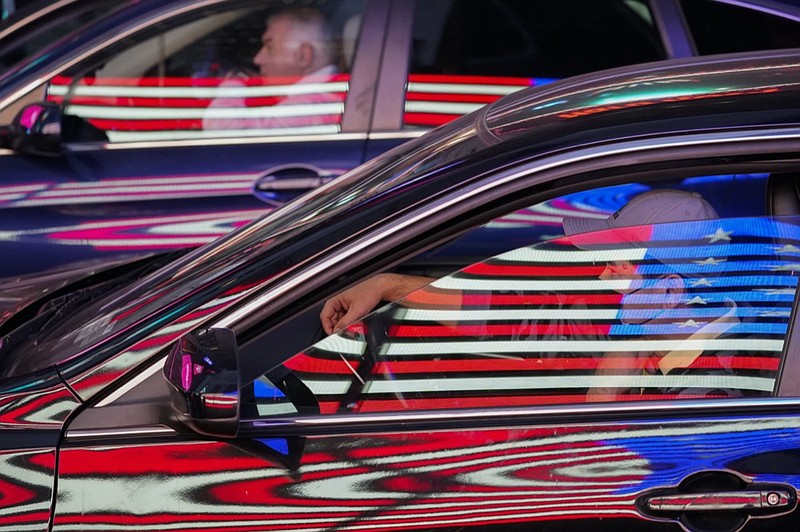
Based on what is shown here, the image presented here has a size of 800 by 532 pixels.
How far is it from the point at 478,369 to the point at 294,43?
8.00 ft

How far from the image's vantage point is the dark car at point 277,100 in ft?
13.4

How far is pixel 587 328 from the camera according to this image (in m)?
2.18

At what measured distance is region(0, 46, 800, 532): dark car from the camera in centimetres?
192

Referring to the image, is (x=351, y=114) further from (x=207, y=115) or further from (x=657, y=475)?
(x=657, y=475)

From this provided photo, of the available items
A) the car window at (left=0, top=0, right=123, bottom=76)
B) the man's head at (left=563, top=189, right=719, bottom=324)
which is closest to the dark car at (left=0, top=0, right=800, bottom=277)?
the car window at (left=0, top=0, right=123, bottom=76)

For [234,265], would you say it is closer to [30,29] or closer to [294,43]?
[294,43]

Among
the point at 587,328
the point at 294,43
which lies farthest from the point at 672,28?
the point at 587,328

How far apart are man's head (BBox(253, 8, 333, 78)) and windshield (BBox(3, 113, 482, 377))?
68.9 inches

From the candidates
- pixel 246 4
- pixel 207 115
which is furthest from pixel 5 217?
pixel 246 4

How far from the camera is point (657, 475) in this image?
1.92m

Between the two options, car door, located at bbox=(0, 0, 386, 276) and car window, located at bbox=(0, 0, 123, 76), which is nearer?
car door, located at bbox=(0, 0, 386, 276)

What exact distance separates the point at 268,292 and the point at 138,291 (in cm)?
51

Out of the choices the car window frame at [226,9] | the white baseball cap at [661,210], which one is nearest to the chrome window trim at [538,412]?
the white baseball cap at [661,210]

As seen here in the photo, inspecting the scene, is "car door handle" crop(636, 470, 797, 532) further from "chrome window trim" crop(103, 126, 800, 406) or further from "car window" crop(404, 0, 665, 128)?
"car window" crop(404, 0, 665, 128)
